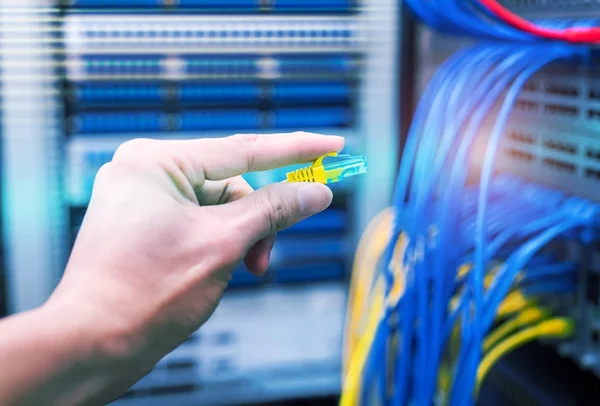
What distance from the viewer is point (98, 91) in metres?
1.13

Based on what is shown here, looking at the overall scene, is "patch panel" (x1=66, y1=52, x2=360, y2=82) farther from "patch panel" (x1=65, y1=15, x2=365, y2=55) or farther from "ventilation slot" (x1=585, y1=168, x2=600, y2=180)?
"ventilation slot" (x1=585, y1=168, x2=600, y2=180)

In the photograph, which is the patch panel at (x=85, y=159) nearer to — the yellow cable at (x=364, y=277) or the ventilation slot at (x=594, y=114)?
the yellow cable at (x=364, y=277)

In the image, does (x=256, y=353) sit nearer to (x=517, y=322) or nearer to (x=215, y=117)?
(x=215, y=117)

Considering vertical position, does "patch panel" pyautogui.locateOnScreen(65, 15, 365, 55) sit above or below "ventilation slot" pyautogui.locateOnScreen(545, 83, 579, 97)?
above

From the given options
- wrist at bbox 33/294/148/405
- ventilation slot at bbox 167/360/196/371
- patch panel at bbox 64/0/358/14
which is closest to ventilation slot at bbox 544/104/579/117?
patch panel at bbox 64/0/358/14

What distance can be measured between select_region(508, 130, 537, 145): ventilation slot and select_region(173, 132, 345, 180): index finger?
389mm

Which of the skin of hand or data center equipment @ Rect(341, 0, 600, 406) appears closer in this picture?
the skin of hand

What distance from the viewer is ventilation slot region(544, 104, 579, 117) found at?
770mm

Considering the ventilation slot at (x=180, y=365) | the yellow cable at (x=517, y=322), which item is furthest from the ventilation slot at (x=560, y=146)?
the ventilation slot at (x=180, y=365)

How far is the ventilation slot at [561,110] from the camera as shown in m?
0.77

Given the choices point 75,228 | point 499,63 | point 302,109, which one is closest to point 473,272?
point 499,63

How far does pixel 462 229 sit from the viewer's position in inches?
33.7

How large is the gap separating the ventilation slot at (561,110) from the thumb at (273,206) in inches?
14.4

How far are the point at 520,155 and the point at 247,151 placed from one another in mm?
484
